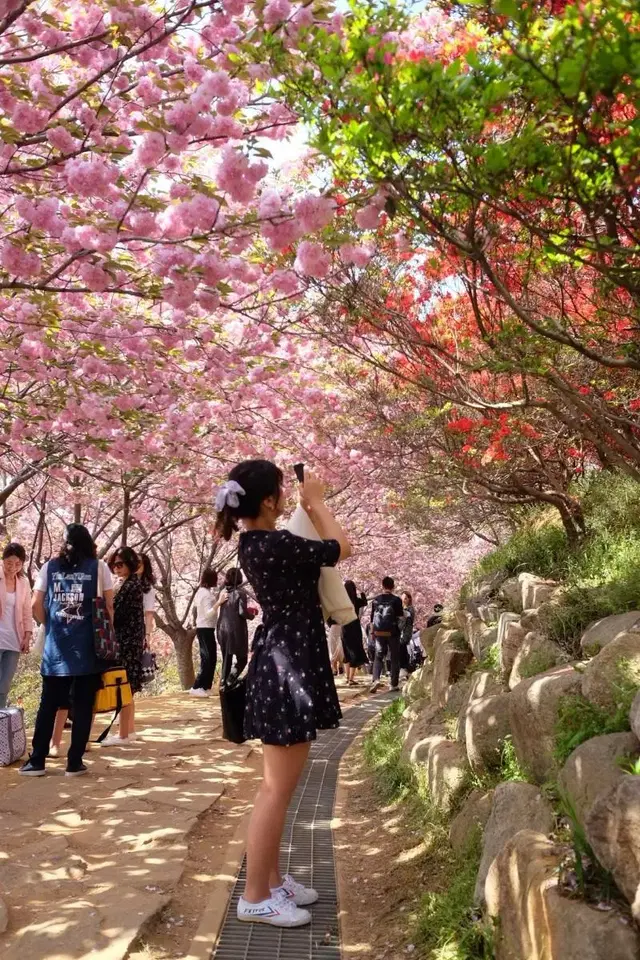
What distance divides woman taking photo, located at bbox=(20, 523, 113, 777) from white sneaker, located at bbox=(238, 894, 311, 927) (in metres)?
2.77

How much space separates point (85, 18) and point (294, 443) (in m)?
7.53

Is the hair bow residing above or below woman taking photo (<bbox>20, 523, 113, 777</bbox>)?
above

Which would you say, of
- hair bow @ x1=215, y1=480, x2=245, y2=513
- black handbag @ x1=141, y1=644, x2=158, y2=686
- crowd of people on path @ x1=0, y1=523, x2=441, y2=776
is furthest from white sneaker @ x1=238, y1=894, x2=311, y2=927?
black handbag @ x1=141, y1=644, x2=158, y2=686

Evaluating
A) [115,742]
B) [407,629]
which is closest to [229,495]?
[115,742]

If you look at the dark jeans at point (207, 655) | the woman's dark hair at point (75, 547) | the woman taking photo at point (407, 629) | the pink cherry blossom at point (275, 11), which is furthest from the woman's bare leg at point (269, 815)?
the woman taking photo at point (407, 629)

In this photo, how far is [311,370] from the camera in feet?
35.1

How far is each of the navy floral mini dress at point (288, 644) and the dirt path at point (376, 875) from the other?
2.74 ft

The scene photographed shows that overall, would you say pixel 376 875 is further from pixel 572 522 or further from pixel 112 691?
pixel 572 522

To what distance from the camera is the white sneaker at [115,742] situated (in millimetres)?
6863

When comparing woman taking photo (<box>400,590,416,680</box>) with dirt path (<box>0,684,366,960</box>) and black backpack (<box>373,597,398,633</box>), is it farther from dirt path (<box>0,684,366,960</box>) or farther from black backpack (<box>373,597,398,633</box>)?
dirt path (<box>0,684,366,960</box>)

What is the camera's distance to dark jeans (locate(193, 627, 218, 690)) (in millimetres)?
10922

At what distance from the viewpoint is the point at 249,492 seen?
3.42 meters

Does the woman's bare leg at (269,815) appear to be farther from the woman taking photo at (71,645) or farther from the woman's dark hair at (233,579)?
the woman's dark hair at (233,579)

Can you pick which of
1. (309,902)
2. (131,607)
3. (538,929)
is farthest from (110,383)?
(538,929)
